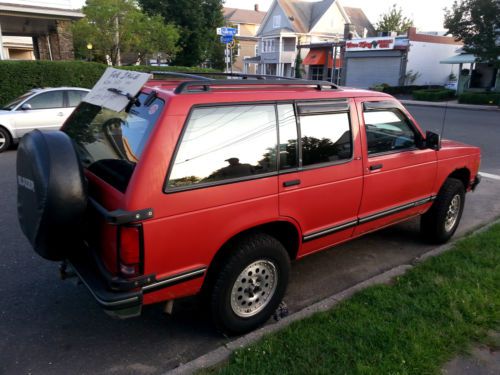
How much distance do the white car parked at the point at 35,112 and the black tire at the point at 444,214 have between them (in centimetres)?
800

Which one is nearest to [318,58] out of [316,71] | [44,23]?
[316,71]

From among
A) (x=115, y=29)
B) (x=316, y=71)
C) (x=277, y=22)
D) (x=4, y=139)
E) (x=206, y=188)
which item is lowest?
(x=4, y=139)

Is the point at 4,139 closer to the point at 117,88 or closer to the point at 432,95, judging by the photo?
the point at 117,88

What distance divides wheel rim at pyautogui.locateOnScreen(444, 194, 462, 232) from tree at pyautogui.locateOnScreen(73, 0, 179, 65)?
18.8 meters

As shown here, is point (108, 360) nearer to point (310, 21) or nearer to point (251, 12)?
point (310, 21)

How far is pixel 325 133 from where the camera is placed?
3439mm

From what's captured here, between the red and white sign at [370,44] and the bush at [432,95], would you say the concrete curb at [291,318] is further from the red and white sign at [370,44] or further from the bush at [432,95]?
the red and white sign at [370,44]

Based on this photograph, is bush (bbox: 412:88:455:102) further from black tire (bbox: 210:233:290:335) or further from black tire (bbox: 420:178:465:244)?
black tire (bbox: 210:233:290:335)

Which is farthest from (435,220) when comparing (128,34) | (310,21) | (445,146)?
(310,21)

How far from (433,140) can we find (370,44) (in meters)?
35.5

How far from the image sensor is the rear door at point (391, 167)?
149 inches

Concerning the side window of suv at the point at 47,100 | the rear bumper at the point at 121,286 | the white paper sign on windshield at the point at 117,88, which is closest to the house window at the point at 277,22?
the side window of suv at the point at 47,100

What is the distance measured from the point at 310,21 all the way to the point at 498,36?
1211 inches

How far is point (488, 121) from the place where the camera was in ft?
55.9
